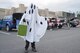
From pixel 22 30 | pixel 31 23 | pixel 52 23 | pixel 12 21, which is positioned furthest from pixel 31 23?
pixel 52 23

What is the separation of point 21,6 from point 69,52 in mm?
31621

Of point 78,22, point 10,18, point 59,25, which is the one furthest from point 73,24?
point 10,18

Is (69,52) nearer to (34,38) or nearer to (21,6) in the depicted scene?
(34,38)

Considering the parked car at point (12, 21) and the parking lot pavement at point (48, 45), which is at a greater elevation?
the parked car at point (12, 21)

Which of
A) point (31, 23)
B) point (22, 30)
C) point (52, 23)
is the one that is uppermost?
point (31, 23)

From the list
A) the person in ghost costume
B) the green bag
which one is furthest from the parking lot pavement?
the green bag

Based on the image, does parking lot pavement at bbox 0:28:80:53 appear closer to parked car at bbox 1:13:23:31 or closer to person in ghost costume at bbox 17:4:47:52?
person in ghost costume at bbox 17:4:47:52

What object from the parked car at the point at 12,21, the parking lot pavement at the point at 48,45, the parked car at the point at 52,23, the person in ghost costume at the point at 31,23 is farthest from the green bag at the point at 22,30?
the parked car at the point at 52,23

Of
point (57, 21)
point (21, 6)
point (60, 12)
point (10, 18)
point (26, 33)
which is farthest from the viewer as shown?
point (60, 12)

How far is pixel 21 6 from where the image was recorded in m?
38.5

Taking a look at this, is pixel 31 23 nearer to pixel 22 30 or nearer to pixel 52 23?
pixel 22 30

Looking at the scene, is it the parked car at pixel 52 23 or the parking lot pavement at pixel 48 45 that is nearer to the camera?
the parking lot pavement at pixel 48 45

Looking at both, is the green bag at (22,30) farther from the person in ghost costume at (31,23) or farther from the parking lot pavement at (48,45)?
the parking lot pavement at (48,45)

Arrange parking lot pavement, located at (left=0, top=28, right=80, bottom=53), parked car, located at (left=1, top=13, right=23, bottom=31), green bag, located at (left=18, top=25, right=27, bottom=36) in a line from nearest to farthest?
green bag, located at (left=18, top=25, right=27, bottom=36)
parking lot pavement, located at (left=0, top=28, right=80, bottom=53)
parked car, located at (left=1, top=13, right=23, bottom=31)
